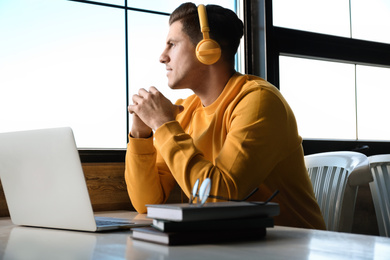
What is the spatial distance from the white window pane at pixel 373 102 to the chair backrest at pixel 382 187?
45.0 inches

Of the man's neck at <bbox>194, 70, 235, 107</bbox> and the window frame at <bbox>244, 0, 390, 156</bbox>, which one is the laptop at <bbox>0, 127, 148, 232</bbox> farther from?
the window frame at <bbox>244, 0, 390, 156</bbox>

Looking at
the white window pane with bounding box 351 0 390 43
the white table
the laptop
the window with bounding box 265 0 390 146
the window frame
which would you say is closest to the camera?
the white table

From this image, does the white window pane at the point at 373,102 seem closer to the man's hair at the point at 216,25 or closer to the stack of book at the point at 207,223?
the man's hair at the point at 216,25

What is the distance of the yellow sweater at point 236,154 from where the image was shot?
140cm

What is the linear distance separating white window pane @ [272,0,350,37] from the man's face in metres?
1.02

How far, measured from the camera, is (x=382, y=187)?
1798 millimetres

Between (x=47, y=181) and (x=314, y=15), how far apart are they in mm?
2023

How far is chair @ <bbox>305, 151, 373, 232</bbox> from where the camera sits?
1688mm

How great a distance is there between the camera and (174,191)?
7.22 feet

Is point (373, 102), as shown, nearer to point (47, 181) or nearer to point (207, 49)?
point (207, 49)

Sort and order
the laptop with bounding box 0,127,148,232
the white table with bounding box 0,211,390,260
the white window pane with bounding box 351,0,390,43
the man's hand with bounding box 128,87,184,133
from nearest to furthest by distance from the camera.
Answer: the white table with bounding box 0,211,390,260, the laptop with bounding box 0,127,148,232, the man's hand with bounding box 128,87,184,133, the white window pane with bounding box 351,0,390,43

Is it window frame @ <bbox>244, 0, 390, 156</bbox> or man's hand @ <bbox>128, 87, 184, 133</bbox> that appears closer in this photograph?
man's hand @ <bbox>128, 87, 184, 133</bbox>

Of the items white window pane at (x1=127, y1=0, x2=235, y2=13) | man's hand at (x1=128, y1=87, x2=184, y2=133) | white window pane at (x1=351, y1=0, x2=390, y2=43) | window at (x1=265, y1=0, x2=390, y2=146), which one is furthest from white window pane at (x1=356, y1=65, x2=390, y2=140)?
man's hand at (x1=128, y1=87, x2=184, y2=133)

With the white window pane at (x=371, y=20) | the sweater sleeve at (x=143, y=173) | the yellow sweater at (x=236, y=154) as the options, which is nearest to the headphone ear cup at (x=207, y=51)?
the yellow sweater at (x=236, y=154)
